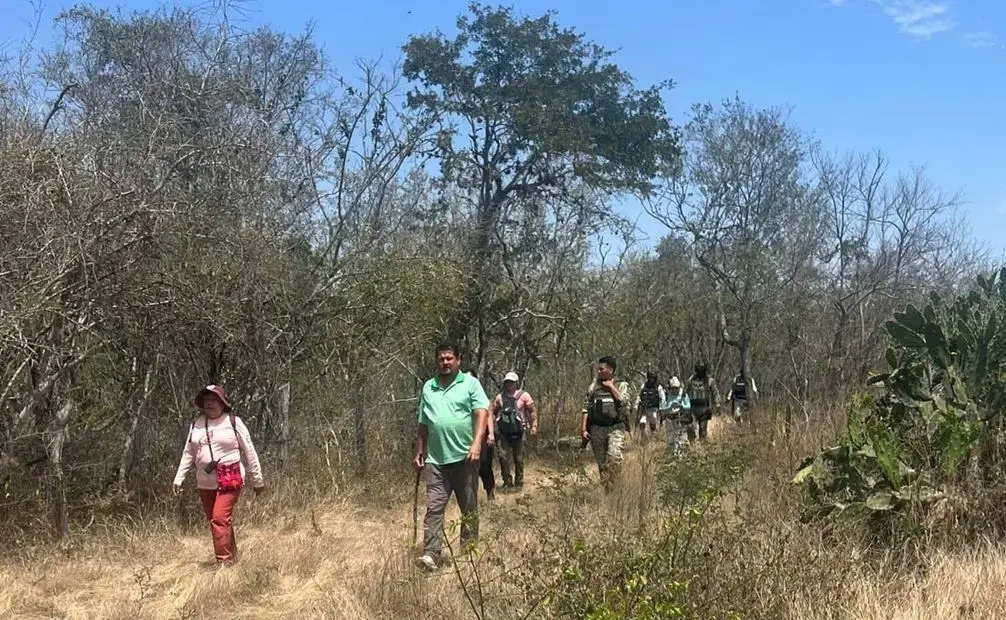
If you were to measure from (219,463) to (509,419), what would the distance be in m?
4.68

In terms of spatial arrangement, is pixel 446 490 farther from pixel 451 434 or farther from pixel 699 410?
pixel 699 410

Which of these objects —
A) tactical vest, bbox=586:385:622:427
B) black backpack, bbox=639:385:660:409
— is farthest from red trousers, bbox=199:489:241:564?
black backpack, bbox=639:385:660:409

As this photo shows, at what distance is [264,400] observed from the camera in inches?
317

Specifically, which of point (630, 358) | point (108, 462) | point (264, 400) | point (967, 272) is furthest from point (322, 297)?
point (967, 272)

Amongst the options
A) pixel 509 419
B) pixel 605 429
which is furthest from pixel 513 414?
pixel 605 429

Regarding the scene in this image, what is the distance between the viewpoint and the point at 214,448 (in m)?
5.72

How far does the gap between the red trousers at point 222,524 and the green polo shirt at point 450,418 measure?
1.36 m

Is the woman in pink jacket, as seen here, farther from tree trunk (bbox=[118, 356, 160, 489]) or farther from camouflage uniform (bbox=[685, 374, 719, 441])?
camouflage uniform (bbox=[685, 374, 719, 441])

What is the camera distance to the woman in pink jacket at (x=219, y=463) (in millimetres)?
5625

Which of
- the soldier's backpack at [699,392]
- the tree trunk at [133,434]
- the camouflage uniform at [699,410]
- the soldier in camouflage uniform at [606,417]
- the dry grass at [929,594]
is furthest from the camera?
the soldier's backpack at [699,392]

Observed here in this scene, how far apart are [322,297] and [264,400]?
3.99 feet

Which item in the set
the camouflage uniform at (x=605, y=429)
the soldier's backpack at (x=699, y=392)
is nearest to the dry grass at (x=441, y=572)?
the camouflage uniform at (x=605, y=429)

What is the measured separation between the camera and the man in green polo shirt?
562cm

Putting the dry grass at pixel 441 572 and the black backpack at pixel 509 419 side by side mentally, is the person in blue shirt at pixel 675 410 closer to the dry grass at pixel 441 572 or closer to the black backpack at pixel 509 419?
the black backpack at pixel 509 419
